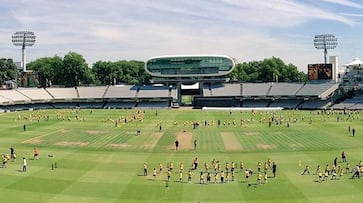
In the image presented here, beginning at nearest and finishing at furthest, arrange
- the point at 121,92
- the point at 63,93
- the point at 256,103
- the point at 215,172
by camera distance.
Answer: the point at 215,172 < the point at 256,103 < the point at 63,93 < the point at 121,92

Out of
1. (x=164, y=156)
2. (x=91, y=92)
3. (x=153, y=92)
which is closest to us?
(x=164, y=156)

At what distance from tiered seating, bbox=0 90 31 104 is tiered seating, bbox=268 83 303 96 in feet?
225

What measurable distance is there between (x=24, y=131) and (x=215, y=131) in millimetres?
30287

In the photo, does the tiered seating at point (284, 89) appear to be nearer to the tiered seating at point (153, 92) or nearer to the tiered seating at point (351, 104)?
the tiered seating at point (351, 104)

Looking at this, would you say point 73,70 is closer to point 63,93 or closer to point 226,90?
point 63,93

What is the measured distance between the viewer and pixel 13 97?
11669 centimetres

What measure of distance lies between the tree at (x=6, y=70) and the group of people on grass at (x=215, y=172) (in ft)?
428

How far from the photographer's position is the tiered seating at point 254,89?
122375 mm

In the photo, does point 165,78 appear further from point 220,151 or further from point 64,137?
point 220,151

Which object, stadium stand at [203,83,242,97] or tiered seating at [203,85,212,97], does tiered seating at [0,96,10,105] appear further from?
stadium stand at [203,83,242,97]

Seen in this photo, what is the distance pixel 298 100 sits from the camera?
118m

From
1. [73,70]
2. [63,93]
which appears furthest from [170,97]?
[73,70]

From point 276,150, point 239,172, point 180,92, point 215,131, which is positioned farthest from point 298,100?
point 239,172

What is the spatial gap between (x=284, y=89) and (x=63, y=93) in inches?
2579
